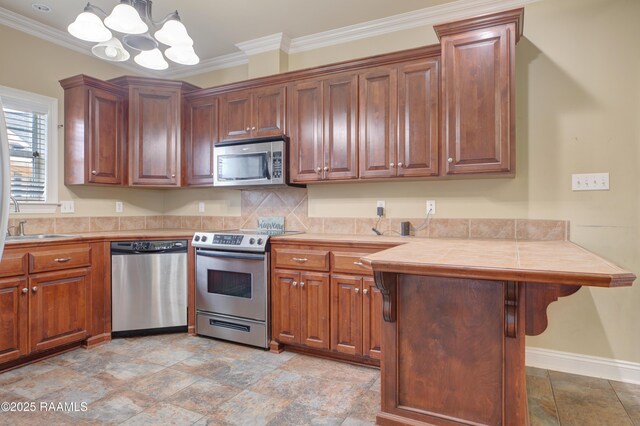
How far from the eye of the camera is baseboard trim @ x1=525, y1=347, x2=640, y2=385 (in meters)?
2.45

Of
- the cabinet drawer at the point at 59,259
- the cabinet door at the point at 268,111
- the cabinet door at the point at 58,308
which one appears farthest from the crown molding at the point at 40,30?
the cabinet door at the point at 58,308

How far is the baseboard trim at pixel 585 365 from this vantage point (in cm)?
245

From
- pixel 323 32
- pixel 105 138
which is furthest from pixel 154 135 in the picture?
pixel 323 32

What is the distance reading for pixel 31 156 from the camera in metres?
3.26

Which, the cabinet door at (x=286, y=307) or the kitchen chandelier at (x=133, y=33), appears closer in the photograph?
the kitchen chandelier at (x=133, y=33)

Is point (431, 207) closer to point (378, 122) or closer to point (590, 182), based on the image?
point (378, 122)

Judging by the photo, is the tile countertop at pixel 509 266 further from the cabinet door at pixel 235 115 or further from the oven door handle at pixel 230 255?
the cabinet door at pixel 235 115

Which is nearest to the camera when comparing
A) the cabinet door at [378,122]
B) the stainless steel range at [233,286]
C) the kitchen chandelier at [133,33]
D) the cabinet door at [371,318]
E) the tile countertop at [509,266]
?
the tile countertop at [509,266]

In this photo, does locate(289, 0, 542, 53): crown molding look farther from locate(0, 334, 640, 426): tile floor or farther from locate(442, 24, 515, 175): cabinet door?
locate(0, 334, 640, 426): tile floor

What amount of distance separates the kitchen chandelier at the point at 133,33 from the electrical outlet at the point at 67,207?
170 centimetres

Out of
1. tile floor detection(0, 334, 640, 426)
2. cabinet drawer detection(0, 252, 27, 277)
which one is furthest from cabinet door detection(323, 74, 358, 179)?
cabinet drawer detection(0, 252, 27, 277)

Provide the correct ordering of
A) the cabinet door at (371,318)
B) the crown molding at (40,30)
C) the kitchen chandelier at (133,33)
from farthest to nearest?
the crown molding at (40,30)
the cabinet door at (371,318)
the kitchen chandelier at (133,33)

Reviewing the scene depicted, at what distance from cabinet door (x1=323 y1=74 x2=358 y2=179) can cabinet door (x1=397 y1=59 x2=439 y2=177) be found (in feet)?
1.23

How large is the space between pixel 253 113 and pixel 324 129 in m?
0.75
